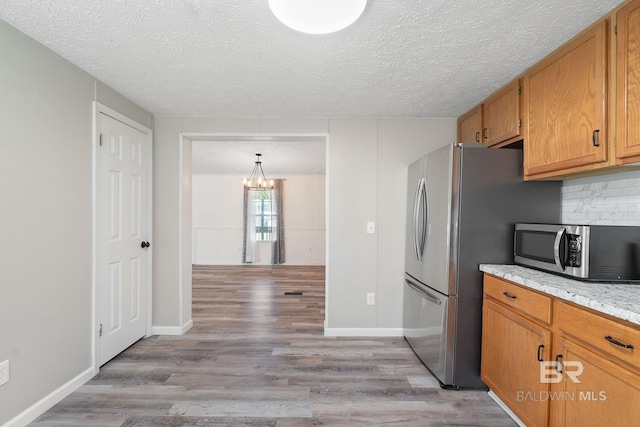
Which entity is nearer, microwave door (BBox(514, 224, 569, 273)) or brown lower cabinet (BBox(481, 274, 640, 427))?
brown lower cabinet (BBox(481, 274, 640, 427))

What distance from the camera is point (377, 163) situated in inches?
123

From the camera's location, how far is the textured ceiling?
1.48 m

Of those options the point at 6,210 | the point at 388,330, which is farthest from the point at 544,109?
the point at 6,210

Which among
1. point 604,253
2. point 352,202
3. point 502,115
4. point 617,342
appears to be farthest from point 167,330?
point 502,115

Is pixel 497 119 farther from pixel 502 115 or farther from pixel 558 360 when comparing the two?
pixel 558 360

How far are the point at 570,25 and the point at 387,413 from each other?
2.45 m

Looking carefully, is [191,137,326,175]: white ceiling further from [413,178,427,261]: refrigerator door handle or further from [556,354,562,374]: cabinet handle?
[556,354,562,374]: cabinet handle

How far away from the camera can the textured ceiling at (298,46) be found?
4.85 ft

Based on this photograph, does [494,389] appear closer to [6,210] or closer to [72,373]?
[72,373]

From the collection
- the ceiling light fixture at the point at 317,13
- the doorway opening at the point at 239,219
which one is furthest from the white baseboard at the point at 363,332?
the doorway opening at the point at 239,219

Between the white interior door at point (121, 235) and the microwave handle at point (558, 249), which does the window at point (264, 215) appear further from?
the microwave handle at point (558, 249)

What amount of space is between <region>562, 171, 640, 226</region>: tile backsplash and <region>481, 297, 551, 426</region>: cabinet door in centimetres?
85

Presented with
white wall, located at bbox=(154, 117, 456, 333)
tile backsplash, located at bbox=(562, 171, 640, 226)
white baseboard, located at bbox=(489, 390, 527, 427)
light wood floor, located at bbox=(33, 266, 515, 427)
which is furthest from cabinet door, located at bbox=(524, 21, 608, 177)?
light wood floor, located at bbox=(33, 266, 515, 427)

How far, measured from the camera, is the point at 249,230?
24.1 feet
